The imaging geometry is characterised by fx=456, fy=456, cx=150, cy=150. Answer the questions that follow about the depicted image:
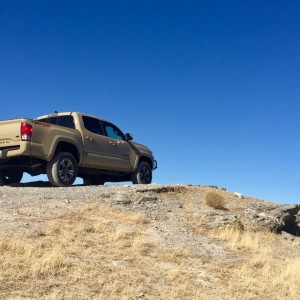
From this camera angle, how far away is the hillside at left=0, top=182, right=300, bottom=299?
660cm

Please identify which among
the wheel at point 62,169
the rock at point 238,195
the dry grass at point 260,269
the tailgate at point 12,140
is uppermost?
the tailgate at point 12,140

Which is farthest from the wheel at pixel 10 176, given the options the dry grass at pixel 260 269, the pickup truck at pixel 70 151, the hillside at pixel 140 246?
the dry grass at pixel 260 269

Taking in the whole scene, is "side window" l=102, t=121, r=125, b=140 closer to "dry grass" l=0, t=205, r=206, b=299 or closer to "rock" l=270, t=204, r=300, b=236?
"rock" l=270, t=204, r=300, b=236

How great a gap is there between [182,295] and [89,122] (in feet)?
28.9

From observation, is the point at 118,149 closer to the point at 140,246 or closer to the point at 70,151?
the point at 70,151

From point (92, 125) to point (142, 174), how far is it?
285 cm

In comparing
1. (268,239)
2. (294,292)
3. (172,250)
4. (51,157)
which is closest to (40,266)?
(172,250)

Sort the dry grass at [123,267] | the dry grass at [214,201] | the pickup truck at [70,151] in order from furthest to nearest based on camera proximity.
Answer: the dry grass at [214,201]
the pickup truck at [70,151]
the dry grass at [123,267]

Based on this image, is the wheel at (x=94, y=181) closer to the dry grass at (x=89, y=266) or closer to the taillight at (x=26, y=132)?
the taillight at (x=26, y=132)

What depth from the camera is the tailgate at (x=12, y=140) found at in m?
12.0

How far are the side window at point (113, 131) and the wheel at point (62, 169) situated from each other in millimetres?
2172

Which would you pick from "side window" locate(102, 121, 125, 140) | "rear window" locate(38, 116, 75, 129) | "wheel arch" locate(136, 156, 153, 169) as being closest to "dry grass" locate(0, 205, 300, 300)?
"rear window" locate(38, 116, 75, 129)

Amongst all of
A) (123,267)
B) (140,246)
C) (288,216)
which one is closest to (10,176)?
(140,246)

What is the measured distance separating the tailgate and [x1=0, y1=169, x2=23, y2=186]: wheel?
241cm
